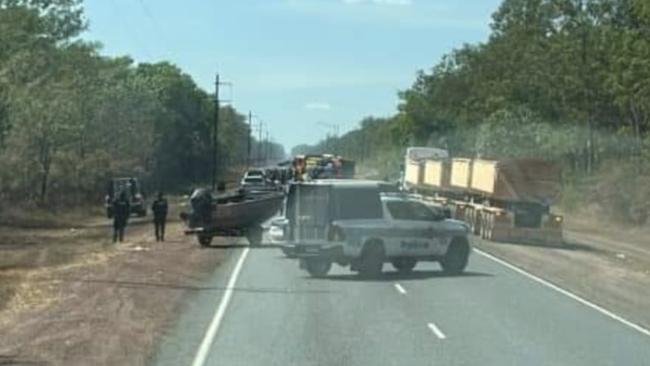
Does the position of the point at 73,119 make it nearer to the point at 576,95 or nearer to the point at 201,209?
the point at 576,95

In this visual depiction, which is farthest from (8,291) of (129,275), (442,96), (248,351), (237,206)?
(442,96)

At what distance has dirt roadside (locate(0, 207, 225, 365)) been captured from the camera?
18172mm

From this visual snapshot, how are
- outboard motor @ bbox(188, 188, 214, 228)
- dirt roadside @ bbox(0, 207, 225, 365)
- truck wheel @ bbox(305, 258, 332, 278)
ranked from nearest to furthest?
1. dirt roadside @ bbox(0, 207, 225, 365)
2. truck wheel @ bbox(305, 258, 332, 278)
3. outboard motor @ bbox(188, 188, 214, 228)

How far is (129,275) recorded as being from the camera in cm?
3212

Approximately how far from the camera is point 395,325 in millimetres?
20922

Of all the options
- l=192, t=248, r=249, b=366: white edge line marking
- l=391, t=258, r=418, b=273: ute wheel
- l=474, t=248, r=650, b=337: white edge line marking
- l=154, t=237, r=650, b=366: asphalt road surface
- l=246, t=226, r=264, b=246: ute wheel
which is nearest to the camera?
l=192, t=248, r=249, b=366: white edge line marking

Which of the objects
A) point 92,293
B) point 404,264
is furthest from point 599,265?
point 92,293

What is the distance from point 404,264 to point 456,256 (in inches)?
49.7

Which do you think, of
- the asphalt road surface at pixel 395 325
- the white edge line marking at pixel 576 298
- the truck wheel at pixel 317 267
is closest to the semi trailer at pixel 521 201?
the white edge line marking at pixel 576 298

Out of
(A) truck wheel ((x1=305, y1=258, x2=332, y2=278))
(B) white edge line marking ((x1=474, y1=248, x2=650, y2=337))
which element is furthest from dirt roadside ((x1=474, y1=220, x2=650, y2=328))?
(A) truck wheel ((x1=305, y1=258, x2=332, y2=278))

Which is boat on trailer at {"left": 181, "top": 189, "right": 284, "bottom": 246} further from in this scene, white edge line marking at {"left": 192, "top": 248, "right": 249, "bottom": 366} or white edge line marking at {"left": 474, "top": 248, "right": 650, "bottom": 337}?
white edge line marking at {"left": 192, "top": 248, "right": 249, "bottom": 366}

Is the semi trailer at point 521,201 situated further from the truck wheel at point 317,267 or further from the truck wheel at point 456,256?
the truck wheel at point 317,267

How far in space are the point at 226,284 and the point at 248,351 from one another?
12.1 m

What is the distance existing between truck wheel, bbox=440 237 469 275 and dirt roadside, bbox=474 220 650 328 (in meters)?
1.98
